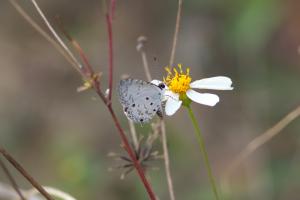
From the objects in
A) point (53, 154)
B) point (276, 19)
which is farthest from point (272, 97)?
point (53, 154)

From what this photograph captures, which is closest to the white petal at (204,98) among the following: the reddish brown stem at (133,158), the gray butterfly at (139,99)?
the gray butterfly at (139,99)

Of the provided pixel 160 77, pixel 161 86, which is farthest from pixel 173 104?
pixel 160 77

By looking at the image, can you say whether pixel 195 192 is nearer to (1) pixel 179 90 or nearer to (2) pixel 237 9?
(2) pixel 237 9

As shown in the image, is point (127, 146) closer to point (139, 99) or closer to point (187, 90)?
point (139, 99)

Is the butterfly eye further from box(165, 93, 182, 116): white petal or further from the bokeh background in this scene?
the bokeh background

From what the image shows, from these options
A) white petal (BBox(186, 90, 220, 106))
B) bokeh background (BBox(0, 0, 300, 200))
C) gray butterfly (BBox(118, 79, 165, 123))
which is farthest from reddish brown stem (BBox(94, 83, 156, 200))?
bokeh background (BBox(0, 0, 300, 200))
